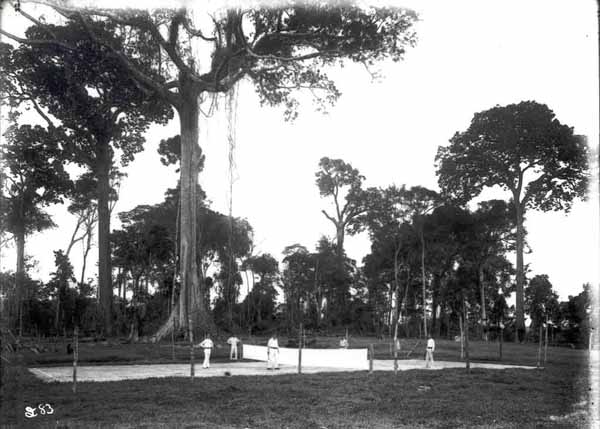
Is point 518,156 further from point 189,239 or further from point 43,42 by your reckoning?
point 43,42

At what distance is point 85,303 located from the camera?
46.2m

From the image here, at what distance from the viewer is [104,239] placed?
34594 millimetres

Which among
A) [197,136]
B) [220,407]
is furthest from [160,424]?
[197,136]

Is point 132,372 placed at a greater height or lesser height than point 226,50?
lesser

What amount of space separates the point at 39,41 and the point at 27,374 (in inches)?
560

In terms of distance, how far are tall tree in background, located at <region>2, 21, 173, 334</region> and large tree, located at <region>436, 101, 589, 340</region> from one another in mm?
20162

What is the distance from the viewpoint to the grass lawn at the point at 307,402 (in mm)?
8109

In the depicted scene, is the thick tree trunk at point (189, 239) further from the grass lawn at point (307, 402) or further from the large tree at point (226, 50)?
the grass lawn at point (307, 402)

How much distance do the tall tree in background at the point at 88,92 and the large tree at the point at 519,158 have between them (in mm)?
20162

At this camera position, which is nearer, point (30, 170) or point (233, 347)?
point (233, 347)

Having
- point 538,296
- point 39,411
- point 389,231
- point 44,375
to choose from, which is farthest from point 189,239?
point 538,296

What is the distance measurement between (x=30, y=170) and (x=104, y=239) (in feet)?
18.6

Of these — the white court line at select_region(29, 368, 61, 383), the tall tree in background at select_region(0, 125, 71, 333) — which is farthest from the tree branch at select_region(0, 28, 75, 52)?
the white court line at select_region(29, 368, 61, 383)

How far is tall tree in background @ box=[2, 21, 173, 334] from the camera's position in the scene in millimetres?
24250
